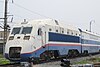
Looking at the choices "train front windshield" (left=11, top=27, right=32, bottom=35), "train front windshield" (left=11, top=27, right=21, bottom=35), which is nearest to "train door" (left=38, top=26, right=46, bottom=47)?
"train front windshield" (left=11, top=27, right=32, bottom=35)

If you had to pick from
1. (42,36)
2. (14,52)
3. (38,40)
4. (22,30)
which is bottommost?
(14,52)

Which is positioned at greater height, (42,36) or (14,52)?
(42,36)

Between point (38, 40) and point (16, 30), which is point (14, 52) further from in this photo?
point (16, 30)

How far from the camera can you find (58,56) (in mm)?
24797

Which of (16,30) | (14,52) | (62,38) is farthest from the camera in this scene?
(62,38)

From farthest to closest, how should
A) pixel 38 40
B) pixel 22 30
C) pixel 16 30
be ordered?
pixel 16 30, pixel 22 30, pixel 38 40

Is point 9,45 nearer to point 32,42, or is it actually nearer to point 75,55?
point 32,42

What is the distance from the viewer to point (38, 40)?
20.7m

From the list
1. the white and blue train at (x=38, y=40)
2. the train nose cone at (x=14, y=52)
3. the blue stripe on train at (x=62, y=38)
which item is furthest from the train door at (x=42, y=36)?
the train nose cone at (x=14, y=52)

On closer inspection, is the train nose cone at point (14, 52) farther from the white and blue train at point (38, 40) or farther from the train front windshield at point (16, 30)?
the train front windshield at point (16, 30)

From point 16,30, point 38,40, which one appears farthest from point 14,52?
point 16,30

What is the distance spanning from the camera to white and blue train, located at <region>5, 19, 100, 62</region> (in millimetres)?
19938

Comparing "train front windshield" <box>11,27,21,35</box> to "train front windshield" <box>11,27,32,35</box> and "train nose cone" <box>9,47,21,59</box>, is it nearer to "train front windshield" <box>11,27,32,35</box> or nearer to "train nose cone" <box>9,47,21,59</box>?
"train front windshield" <box>11,27,32,35</box>

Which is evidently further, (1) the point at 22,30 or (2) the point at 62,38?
(2) the point at 62,38
